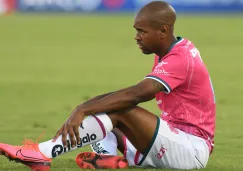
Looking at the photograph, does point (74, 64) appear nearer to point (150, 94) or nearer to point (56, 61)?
point (56, 61)

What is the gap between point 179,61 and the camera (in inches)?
279

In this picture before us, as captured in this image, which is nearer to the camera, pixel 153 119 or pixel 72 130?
pixel 72 130

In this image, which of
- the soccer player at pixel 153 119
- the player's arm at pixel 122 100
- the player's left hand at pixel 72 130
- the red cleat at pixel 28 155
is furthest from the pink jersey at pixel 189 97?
the red cleat at pixel 28 155

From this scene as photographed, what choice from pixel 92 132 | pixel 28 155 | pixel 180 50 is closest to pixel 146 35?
pixel 180 50

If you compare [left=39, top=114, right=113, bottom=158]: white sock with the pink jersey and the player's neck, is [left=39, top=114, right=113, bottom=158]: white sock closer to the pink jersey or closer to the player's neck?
the pink jersey

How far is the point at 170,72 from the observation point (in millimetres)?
6996

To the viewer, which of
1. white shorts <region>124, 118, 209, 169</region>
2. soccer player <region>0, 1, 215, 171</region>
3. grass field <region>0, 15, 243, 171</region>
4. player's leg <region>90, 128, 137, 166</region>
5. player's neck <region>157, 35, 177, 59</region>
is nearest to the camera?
soccer player <region>0, 1, 215, 171</region>

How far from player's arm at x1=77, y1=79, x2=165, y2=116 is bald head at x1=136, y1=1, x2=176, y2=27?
571 millimetres

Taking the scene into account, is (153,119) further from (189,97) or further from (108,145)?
(108,145)

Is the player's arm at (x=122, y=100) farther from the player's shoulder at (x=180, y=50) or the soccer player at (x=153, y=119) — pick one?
the player's shoulder at (x=180, y=50)

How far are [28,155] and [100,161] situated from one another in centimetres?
76

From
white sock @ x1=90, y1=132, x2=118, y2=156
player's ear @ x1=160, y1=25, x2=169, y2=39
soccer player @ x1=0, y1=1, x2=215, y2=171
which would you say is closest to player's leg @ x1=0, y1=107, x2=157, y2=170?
soccer player @ x1=0, y1=1, x2=215, y2=171

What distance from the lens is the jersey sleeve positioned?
6949 mm

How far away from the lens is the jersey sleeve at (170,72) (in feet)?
22.8
